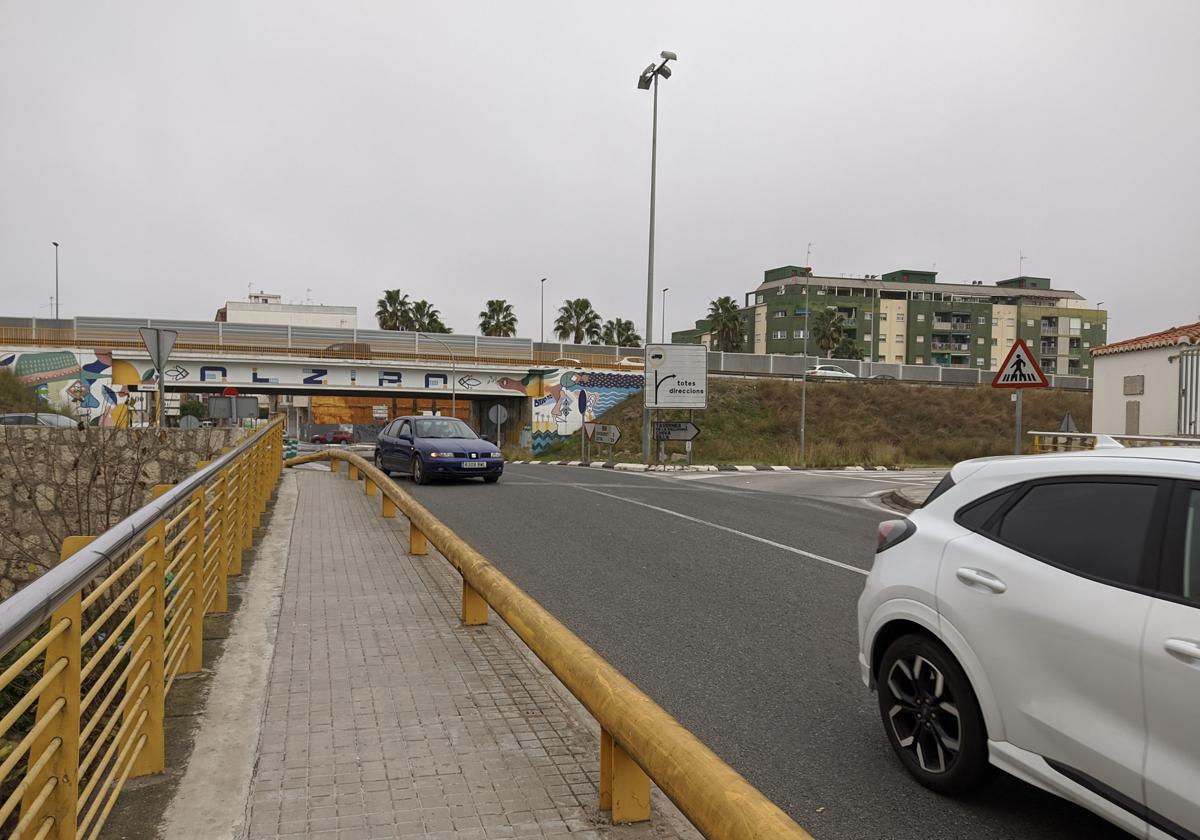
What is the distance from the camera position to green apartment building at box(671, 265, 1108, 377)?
98875 mm

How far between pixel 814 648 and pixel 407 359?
4285 centimetres

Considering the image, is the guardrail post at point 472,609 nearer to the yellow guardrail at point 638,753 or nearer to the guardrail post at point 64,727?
the yellow guardrail at point 638,753

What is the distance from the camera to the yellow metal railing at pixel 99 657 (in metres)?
2.20

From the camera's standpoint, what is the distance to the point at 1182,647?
2.74 meters

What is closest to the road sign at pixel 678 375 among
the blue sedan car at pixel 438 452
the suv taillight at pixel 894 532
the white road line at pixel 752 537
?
the blue sedan car at pixel 438 452

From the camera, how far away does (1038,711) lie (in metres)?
3.21

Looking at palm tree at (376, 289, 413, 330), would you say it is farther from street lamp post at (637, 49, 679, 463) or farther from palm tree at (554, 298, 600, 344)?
street lamp post at (637, 49, 679, 463)

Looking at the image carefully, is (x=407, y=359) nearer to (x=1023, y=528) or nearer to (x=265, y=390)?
(x=265, y=390)

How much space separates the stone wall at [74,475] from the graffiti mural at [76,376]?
24696mm

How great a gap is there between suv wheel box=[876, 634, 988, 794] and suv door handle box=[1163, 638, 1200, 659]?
0.89m

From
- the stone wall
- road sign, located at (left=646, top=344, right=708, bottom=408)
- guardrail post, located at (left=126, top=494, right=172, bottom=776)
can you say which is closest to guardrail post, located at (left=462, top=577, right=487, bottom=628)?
guardrail post, located at (left=126, top=494, right=172, bottom=776)

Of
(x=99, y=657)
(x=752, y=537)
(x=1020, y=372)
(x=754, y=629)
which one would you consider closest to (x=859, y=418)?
(x=1020, y=372)

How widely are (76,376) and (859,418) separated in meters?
41.9

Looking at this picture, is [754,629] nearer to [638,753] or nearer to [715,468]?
[638,753]
